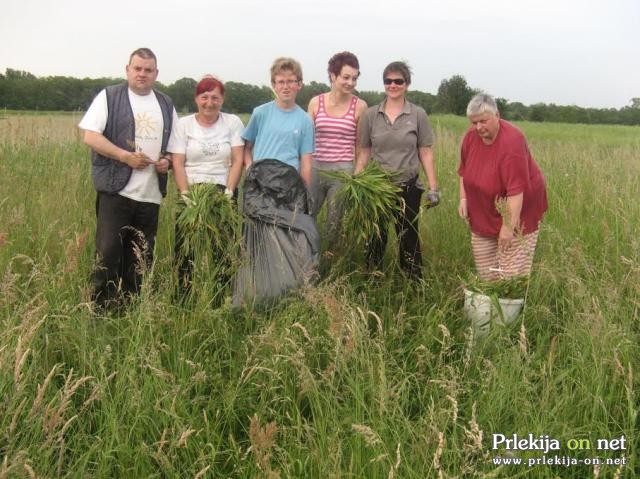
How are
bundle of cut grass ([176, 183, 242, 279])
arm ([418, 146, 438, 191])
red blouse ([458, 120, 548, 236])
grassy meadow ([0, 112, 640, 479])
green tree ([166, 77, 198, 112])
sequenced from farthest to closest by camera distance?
green tree ([166, 77, 198, 112]) → arm ([418, 146, 438, 191]) → red blouse ([458, 120, 548, 236]) → bundle of cut grass ([176, 183, 242, 279]) → grassy meadow ([0, 112, 640, 479])

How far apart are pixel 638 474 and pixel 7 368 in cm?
234

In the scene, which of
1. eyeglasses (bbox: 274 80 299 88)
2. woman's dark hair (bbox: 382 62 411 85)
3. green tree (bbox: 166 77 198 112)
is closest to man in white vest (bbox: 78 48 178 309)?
eyeglasses (bbox: 274 80 299 88)

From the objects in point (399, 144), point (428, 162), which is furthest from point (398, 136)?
point (428, 162)

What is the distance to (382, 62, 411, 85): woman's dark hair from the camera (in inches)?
147

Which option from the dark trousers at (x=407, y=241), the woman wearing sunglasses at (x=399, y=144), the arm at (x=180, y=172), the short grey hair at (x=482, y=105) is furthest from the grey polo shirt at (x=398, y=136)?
the arm at (x=180, y=172)

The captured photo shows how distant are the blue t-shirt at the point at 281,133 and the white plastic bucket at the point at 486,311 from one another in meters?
1.38

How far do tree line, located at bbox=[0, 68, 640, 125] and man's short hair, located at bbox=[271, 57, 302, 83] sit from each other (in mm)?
324

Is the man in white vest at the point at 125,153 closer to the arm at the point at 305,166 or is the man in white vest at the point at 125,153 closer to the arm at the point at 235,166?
the arm at the point at 235,166

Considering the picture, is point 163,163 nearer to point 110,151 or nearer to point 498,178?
point 110,151

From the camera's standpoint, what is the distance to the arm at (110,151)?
10.6ft

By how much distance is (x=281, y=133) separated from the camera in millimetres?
3541

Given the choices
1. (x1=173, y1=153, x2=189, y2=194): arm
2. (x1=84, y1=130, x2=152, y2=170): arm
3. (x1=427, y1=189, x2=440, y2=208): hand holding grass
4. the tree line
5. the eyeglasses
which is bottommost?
(x1=427, y1=189, x2=440, y2=208): hand holding grass

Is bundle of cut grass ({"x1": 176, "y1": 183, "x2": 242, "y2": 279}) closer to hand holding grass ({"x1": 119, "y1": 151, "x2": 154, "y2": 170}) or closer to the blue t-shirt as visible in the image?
hand holding grass ({"x1": 119, "y1": 151, "x2": 154, "y2": 170})

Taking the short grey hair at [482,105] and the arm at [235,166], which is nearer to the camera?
the short grey hair at [482,105]
